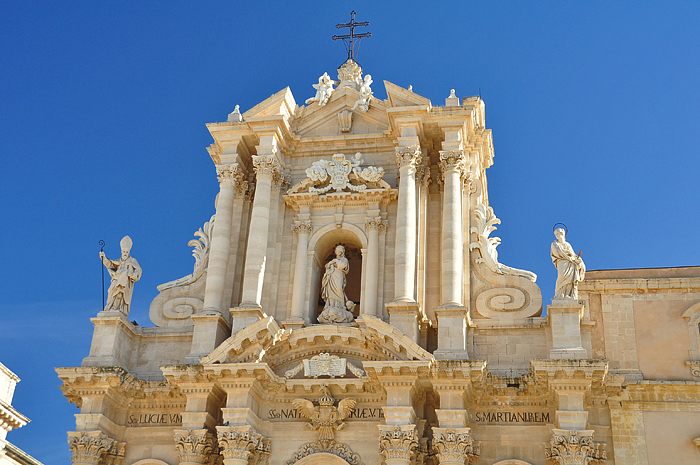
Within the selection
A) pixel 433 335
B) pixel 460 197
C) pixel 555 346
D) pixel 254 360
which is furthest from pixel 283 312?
pixel 555 346

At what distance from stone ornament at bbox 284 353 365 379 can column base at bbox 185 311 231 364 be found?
2.02 metres

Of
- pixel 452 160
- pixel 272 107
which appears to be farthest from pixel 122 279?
pixel 452 160

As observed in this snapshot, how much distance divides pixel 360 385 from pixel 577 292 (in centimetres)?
567

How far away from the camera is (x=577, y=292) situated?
2120 centimetres

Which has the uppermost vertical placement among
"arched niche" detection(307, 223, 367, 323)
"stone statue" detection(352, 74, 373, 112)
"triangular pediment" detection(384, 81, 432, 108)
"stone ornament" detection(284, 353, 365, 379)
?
"stone statue" detection(352, 74, 373, 112)

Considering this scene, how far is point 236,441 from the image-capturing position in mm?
19594

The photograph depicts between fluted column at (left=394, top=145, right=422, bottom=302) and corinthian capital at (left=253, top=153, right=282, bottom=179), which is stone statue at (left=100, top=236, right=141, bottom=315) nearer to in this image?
corinthian capital at (left=253, top=153, right=282, bottom=179)

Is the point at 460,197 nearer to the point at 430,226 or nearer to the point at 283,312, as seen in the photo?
the point at 430,226

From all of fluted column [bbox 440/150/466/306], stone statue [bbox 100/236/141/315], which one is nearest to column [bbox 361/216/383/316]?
fluted column [bbox 440/150/466/306]

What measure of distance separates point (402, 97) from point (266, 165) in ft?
13.3

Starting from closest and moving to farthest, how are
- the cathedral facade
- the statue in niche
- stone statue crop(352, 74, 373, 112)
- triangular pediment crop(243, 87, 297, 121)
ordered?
the cathedral facade, the statue in niche, triangular pediment crop(243, 87, 297, 121), stone statue crop(352, 74, 373, 112)

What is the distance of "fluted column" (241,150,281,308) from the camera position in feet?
72.2

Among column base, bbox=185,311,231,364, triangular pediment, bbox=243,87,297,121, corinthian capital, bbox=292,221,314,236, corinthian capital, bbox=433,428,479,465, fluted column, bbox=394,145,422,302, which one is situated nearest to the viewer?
corinthian capital, bbox=433,428,479,465

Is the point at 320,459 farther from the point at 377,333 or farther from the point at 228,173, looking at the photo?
the point at 228,173
